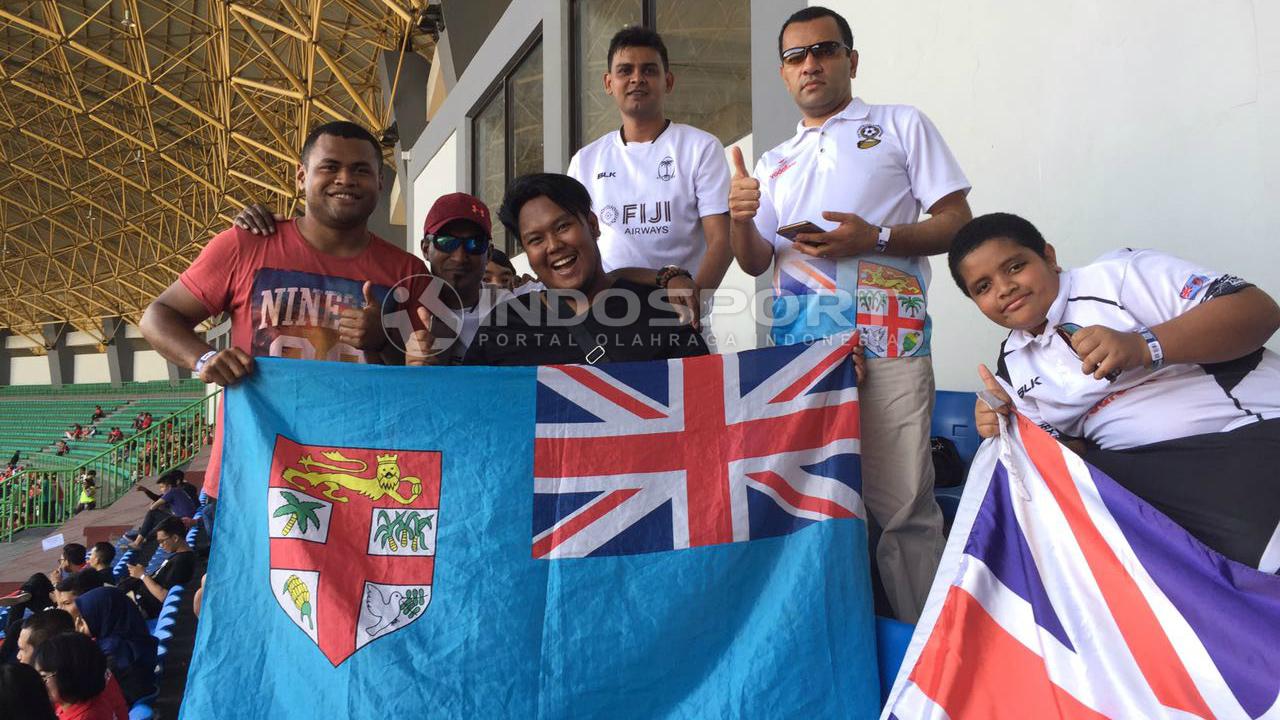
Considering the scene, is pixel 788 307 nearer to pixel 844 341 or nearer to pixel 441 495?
pixel 844 341

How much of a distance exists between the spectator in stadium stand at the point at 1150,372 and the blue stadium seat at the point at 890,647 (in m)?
0.51

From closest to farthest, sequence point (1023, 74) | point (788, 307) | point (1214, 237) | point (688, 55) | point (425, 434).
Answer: point (425, 434)
point (788, 307)
point (1214, 237)
point (1023, 74)
point (688, 55)

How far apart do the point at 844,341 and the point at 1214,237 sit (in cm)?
128

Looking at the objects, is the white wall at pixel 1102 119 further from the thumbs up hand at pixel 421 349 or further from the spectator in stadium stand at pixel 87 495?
the spectator in stadium stand at pixel 87 495

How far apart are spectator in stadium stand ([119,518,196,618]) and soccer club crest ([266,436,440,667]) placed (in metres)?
4.52

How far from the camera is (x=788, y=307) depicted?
2.22m

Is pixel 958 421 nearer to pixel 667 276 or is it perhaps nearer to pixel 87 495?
pixel 667 276

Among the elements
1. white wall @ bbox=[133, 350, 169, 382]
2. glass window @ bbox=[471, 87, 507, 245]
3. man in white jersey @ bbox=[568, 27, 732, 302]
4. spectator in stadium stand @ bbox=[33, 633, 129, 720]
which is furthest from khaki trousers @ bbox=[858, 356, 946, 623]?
white wall @ bbox=[133, 350, 169, 382]

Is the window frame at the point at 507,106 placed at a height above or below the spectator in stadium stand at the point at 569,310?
above

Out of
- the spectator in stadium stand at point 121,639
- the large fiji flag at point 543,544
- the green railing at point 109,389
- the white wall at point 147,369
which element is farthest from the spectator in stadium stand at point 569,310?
the white wall at point 147,369

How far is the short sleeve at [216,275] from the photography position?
84.4 inches

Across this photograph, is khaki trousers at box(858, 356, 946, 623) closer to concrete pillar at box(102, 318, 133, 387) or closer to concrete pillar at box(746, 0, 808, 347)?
concrete pillar at box(746, 0, 808, 347)

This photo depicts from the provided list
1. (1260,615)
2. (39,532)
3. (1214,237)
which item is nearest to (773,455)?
(1260,615)

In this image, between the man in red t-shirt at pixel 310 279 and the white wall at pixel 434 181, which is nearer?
the man in red t-shirt at pixel 310 279
